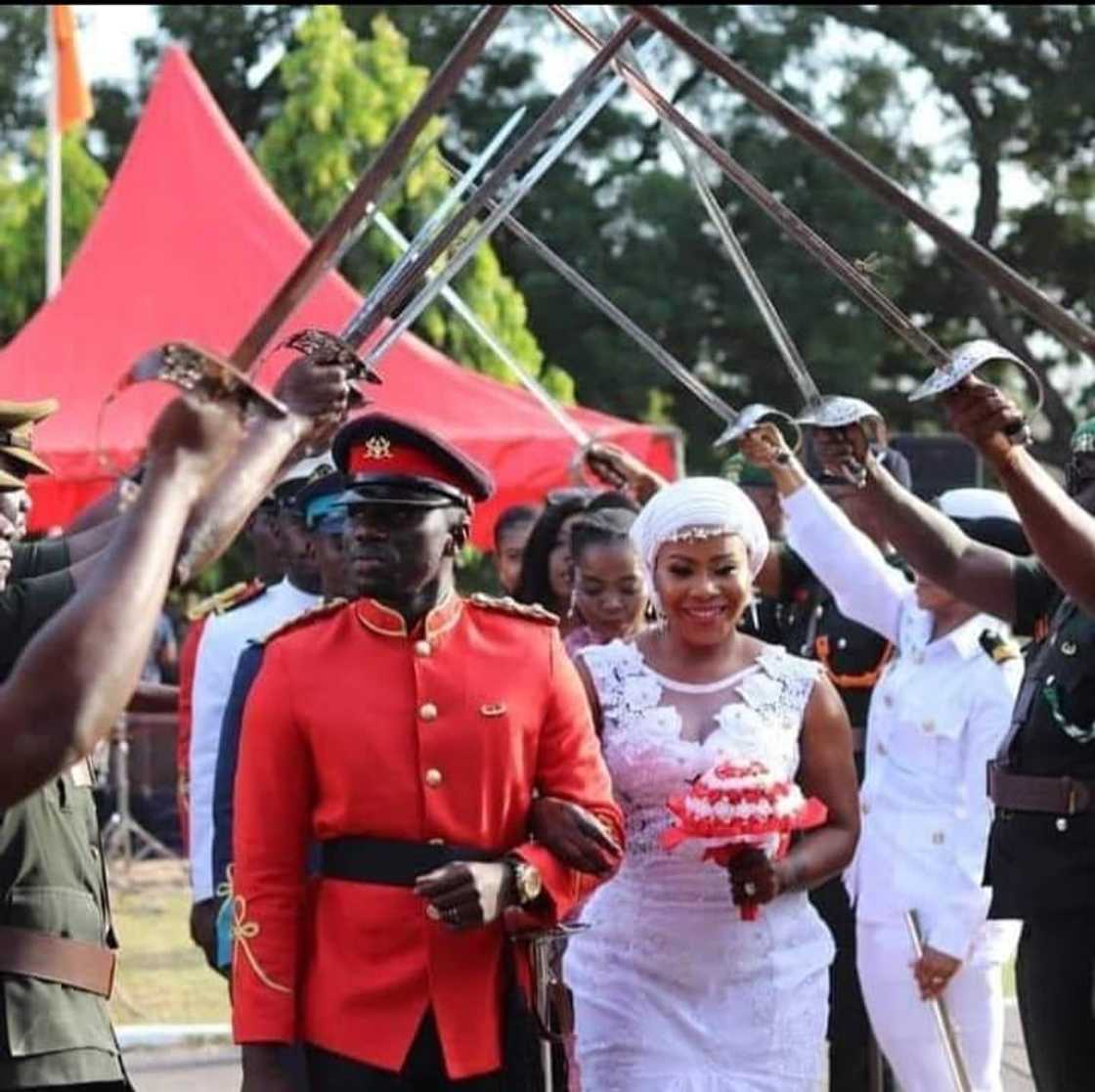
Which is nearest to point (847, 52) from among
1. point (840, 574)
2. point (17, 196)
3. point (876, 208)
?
point (876, 208)

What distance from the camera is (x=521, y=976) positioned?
470 cm

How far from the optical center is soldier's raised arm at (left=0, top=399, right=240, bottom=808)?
2.71m

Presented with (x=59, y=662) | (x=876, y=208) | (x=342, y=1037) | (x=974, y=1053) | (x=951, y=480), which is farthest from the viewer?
(x=876, y=208)

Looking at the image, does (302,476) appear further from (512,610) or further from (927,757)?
(512,610)

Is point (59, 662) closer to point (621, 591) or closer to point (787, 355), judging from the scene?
point (787, 355)

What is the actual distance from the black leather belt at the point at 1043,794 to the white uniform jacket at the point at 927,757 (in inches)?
44.9

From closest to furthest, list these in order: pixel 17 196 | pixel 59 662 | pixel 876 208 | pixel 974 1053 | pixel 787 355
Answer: pixel 59 662 < pixel 787 355 < pixel 974 1053 < pixel 17 196 < pixel 876 208

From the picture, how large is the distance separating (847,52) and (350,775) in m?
31.9

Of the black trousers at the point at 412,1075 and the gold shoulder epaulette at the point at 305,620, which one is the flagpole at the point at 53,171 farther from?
the black trousers at the point at 412,1075

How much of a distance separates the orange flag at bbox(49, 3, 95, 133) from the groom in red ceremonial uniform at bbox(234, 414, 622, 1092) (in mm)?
17055

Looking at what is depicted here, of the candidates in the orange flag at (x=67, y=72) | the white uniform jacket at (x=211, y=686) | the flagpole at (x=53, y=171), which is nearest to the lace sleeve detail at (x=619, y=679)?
the white uniform jacket at (x=211, y=686)

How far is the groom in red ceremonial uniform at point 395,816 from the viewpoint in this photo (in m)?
4.55

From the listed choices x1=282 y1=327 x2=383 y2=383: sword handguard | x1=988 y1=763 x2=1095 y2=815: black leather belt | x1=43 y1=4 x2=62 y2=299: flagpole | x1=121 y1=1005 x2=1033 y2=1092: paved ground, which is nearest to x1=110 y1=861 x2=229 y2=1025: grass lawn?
x1=121 y1=1005 x2=1033 y2=1092: paved ground

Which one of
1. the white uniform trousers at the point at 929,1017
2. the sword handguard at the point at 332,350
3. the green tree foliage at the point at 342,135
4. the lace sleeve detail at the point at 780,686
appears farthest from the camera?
the green tree foliage at the point at 342,135
